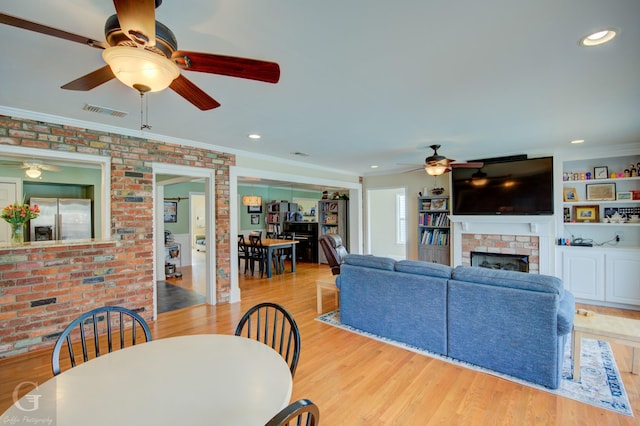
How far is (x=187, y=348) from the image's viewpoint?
5.08 ft

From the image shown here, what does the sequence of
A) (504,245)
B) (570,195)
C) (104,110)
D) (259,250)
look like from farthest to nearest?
(259,250), (504,245), (570,195), (104,110)

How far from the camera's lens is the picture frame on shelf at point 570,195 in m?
4.88

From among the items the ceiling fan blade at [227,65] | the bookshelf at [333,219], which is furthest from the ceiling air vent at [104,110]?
the bookshelf at [333,219]

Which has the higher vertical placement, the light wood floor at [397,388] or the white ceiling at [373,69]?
the white ceiling at [373,69]

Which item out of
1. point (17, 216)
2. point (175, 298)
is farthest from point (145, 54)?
point (175, 298)

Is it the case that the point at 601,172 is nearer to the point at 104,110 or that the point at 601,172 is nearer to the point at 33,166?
the point at 104,110

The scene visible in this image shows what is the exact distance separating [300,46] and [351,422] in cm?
247

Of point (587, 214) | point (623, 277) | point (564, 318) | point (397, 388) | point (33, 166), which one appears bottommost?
point (397, 388)

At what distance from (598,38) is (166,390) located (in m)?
2.93

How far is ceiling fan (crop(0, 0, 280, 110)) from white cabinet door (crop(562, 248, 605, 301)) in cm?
537

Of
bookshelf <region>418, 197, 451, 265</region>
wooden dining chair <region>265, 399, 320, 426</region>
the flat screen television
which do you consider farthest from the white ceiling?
bookshelf <region>418, 197, 451, 265</region>

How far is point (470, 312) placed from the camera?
105 inches

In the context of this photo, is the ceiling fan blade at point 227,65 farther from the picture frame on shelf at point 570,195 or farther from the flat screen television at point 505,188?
the picture frame on shelf at point 570,195

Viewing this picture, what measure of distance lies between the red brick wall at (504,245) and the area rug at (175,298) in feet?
15.9
